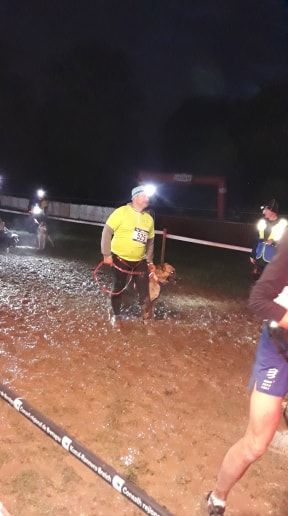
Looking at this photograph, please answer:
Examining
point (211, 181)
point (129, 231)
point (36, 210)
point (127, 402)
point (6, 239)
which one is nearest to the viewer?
point (127, 402)

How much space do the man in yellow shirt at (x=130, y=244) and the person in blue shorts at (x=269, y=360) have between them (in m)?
3.60

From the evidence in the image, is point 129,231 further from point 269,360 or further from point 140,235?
point 269,360

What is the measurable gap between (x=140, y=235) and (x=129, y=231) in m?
0.19

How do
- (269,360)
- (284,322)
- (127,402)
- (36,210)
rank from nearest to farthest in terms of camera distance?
(284,322)
(269,360)
(127,402)
(36,210)

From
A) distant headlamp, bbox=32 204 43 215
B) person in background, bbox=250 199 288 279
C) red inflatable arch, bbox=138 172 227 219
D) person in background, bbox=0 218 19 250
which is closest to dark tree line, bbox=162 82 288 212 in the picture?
red inflatable arch, bbox=138 172 227 219

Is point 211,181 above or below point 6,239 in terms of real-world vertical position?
above

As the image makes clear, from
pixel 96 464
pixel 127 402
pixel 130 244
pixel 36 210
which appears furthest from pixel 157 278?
pixel 36 210

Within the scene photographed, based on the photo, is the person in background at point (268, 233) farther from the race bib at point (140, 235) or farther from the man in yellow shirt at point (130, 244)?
the race bib at point (140, 235)

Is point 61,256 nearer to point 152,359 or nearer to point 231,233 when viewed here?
point 152,359

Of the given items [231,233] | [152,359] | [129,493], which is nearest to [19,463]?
[129,493]

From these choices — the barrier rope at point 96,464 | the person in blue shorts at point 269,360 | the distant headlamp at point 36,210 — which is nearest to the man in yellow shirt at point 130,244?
the barrier rope at point 96,464

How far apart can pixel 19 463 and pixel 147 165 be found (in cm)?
5069

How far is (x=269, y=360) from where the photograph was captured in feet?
7.62

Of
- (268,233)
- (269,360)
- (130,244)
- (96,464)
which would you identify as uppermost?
(268,233)
